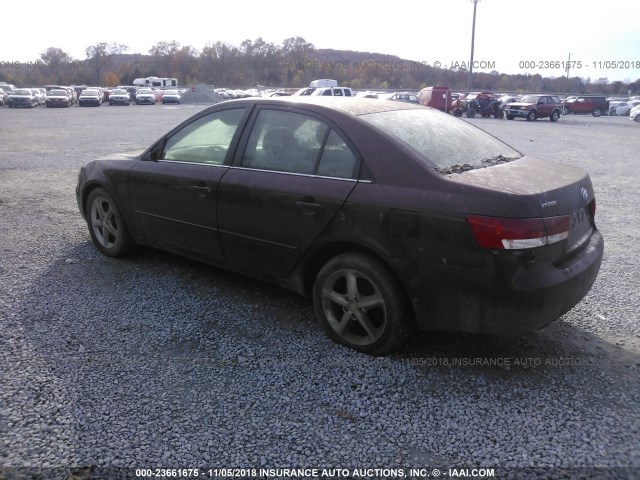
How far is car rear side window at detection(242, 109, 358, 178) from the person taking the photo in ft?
11.4

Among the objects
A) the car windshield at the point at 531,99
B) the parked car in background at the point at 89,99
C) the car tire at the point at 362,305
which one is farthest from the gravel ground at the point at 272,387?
the parked car in background at the point at 89,99

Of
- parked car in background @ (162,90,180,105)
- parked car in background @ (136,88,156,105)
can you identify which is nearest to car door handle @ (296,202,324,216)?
parked car in background @ (136,88,156,105)

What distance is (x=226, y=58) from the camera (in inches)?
4505

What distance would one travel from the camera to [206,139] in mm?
4375

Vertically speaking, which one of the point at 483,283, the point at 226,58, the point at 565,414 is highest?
the point at 226,58

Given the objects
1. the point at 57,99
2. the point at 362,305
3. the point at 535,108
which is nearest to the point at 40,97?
the point at 57,99

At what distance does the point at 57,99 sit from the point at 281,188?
158ft

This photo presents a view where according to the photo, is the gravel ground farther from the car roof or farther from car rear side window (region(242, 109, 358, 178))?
the car roof

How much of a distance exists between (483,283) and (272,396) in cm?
134

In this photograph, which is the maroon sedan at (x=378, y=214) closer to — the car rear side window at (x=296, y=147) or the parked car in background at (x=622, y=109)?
the car rear side window at (x=296, y=147)

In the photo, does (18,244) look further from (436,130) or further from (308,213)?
(436,130)

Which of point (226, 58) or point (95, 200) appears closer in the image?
Result: point (95, 200)

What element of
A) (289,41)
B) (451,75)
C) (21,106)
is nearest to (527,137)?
(21,106)

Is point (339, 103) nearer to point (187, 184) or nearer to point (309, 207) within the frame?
point (309, 207)
